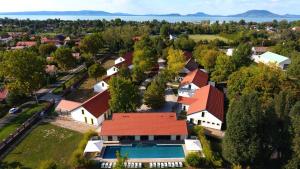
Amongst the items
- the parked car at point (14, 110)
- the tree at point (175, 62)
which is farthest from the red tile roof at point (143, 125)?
the tree at point (175, 62)

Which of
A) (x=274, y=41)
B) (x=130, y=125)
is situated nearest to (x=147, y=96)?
(x=130, y=125)

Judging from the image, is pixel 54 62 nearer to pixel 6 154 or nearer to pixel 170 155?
pixel 6 154

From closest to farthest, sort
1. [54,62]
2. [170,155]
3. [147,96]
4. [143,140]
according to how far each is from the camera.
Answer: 1. [170,155]
2. [143,140]
3. [147,96]
4. [54,62]

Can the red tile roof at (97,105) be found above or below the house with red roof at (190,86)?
below

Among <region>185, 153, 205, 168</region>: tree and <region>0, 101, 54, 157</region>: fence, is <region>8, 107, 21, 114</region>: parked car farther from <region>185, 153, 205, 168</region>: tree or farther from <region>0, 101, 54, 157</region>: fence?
<region>185, 153, 205, 168</region>: tree

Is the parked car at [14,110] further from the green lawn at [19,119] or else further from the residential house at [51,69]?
the residential house at [51,69]

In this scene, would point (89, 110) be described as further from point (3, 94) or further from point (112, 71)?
point (112, 71)

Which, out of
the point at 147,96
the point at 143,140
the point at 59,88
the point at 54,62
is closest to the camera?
the point at 143,140
